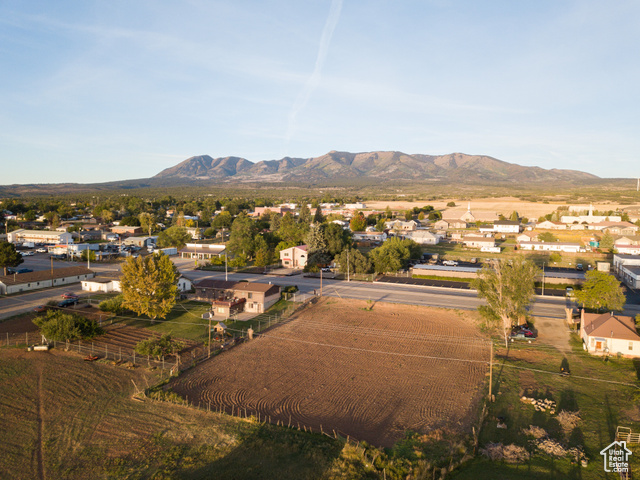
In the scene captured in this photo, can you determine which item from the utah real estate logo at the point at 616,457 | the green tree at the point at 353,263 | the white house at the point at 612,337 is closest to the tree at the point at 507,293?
the white house at the point at 612,337

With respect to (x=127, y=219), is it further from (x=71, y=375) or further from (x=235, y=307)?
(x=71, y=375)

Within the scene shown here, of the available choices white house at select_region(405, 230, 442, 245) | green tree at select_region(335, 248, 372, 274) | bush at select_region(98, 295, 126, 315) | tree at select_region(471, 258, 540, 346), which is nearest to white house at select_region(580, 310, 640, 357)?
tree at select_region(471, 258, 540, 346)

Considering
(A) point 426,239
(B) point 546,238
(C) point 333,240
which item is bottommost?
(A) point 426,239

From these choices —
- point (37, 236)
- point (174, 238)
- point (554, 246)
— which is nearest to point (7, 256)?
point (174, 238)

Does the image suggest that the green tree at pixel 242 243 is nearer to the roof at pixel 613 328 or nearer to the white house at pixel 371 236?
the white house at pixel 371 236

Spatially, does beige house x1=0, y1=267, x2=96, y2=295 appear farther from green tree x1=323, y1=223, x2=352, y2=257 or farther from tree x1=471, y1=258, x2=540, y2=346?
tree x1=471, y1=258, x2=540, y2=346

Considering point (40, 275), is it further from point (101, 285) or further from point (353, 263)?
point (353, 263)
